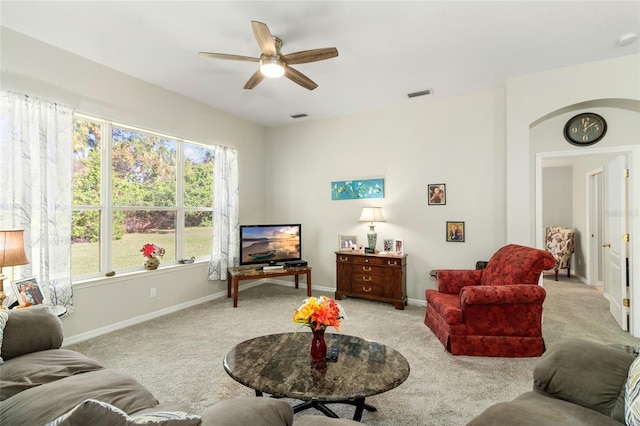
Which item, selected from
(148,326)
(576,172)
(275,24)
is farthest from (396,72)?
(576,172)

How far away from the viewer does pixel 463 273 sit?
3527 mm

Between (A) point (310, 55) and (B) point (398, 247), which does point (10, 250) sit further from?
(B) point (398, 247)

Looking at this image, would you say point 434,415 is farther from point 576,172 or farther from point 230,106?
point 576,172

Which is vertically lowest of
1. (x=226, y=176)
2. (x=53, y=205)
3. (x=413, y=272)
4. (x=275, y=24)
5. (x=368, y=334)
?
(x=368, y=334)

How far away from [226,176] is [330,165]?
1.77m

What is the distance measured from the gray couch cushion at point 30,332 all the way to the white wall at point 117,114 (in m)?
1.43

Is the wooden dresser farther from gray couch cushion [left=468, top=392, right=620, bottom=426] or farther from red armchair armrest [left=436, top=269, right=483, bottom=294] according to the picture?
gray couch cushion [left=468, top=392, right=620, bottom=426]

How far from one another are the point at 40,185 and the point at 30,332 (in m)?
1.69

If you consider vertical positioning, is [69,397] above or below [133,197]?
below

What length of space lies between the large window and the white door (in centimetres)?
542

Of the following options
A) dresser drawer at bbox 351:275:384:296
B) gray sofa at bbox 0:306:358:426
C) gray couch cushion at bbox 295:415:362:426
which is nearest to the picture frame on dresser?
dresser drawer at bbox 351:275:384:296

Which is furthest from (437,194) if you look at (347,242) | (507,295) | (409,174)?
(507,295)

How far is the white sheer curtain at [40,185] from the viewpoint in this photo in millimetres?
2689

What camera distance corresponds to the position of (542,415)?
1.27 m
